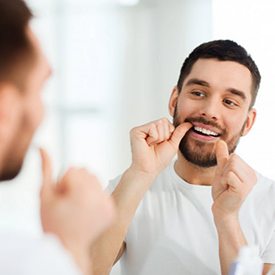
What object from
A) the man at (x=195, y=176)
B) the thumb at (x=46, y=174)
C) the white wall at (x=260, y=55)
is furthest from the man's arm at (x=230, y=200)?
the white wall at (x=260, y=55)

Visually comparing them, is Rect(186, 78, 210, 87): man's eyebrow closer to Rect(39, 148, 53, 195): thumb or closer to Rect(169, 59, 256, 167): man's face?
Rect(169, 59, 256, 167): man's face

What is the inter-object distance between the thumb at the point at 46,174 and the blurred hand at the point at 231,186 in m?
0.59

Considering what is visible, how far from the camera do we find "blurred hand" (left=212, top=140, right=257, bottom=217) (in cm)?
117

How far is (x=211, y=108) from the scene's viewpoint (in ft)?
4.55

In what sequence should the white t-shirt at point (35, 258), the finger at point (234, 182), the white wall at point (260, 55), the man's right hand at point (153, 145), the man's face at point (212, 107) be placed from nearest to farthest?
1. the white t-shirt at point (35, 258)
2. the finger at point (234, 182)
3. the man's right hand at point (153, 145)
4. the man's face at point (212, 107)
5. the white wall at point (260, 55)

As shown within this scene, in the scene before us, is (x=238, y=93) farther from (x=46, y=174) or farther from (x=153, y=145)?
(x=46, y=174)

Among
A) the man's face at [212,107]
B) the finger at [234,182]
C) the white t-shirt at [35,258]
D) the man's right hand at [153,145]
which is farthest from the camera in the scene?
the man's face at [212,107]

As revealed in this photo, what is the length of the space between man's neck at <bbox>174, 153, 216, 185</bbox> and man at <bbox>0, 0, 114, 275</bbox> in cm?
90

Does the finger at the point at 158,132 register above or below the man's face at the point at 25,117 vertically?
below

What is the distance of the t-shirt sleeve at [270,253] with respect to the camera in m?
1.34

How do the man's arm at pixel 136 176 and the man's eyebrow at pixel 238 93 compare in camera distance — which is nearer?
the man's arm at pixel 136 176

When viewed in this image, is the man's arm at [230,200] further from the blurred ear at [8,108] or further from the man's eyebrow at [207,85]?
the blurred ear at [8,108]

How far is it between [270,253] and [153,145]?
0.36 meters

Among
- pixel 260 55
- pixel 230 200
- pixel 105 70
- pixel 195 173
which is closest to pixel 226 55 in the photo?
pixel 195 173
